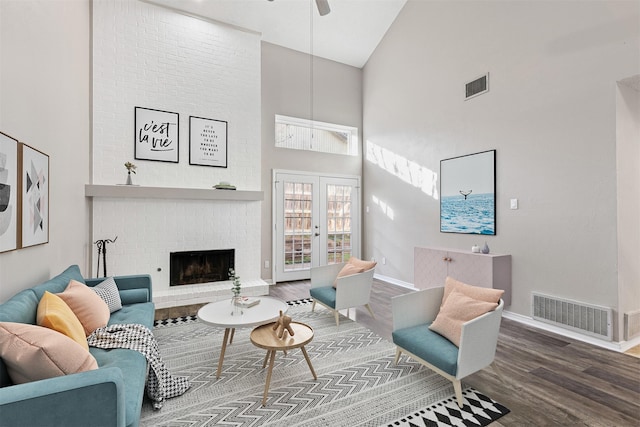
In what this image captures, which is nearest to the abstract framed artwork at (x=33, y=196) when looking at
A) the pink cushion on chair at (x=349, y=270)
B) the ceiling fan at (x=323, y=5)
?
the ceiling fan at (x=323, y=5)

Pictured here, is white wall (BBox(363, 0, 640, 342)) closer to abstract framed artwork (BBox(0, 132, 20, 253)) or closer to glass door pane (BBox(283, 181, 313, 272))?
glass door pane (BBox(283, 181, 313, 272))

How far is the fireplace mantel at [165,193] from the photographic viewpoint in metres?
4.02

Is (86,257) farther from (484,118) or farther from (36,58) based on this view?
(484,118)

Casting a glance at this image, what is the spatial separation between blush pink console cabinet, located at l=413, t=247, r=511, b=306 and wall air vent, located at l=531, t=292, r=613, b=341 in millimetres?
363

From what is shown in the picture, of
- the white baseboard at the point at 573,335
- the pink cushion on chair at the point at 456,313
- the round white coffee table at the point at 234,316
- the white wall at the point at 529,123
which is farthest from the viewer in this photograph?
the white wall at the point at 529,123

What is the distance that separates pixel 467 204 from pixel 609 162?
158 cm

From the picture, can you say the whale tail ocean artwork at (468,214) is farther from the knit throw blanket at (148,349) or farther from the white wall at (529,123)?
the knit throw blanket at (148,349)

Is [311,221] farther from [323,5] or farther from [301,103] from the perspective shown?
[323,5]

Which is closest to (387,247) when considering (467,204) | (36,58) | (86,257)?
(467,204)

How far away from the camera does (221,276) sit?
4922 mm

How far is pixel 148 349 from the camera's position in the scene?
207cm

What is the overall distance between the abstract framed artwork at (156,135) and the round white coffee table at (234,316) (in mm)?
2773

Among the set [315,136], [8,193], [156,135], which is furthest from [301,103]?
[8,193]

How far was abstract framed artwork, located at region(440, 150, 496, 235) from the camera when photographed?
13.2 ft
